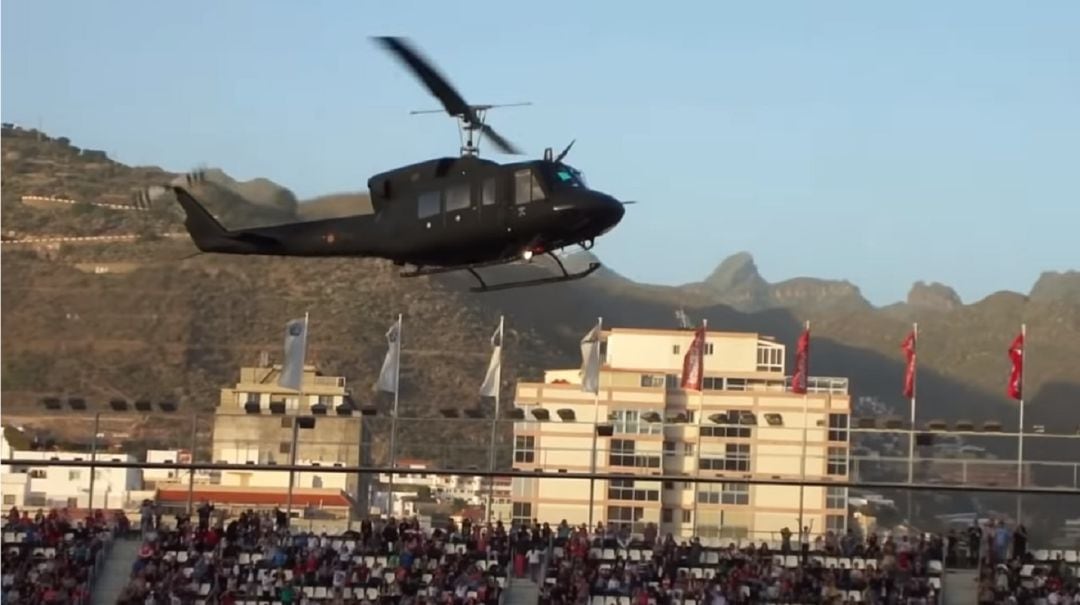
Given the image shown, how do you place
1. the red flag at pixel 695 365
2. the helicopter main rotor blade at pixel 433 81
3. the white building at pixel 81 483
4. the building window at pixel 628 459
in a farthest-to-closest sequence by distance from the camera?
1. the building window at pixel 628 459
2. the white building at pixel 81 483
3. the red flag at pixel 695 365
4. the helicopter main rotor blade at pixel 433 81

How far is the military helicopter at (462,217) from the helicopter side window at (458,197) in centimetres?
1

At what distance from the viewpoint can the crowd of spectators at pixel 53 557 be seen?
30219 mm

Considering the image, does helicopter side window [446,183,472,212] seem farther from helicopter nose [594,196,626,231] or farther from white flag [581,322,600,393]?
white flag [581,322,600,393]

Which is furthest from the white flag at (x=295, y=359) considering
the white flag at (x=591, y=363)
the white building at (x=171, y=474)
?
the white building at (x=171, y=474)

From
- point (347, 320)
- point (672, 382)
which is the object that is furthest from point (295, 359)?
point (347, 320)

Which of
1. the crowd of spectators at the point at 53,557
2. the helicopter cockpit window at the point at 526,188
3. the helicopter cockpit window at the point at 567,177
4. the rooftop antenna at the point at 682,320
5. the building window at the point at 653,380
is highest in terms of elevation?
the rooftop antenna at the point at 682,320

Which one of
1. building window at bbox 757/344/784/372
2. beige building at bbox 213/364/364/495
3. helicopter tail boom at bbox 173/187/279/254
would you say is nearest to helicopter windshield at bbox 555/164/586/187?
helicopter tail boom at bbox 173/187/279/254

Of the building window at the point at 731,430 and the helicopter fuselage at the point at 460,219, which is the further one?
the building window at the point at 731,430

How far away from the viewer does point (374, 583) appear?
99.7ft

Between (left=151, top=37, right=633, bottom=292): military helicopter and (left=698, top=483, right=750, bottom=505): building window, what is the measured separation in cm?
3244

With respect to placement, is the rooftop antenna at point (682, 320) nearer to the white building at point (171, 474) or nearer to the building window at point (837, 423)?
the building window at point (837, 423)

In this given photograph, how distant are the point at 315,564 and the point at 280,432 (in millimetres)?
35536

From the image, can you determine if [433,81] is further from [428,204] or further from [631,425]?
[631,425]

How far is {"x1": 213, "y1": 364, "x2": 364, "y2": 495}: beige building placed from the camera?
2347 inches
